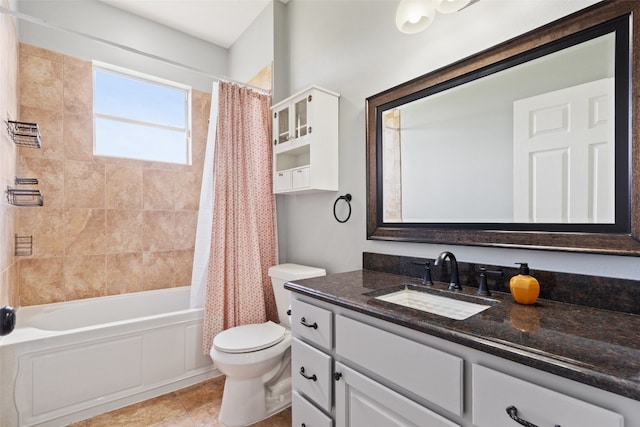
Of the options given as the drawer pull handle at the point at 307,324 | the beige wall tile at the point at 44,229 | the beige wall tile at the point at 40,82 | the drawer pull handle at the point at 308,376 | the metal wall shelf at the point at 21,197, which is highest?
the beige wall tile at the point at 40,82

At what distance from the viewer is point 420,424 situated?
87cm

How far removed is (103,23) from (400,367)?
340cm

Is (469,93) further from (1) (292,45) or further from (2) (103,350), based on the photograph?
(2) (103,350)

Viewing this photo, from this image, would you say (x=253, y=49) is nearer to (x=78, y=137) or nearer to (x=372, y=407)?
(x=78, y=137)

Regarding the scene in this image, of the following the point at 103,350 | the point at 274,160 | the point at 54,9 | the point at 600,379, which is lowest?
the point at 103,350

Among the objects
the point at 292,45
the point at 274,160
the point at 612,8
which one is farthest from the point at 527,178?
the point at 292,45

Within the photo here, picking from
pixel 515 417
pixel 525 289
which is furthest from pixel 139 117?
pixel 515 417

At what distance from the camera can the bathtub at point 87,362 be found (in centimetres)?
161

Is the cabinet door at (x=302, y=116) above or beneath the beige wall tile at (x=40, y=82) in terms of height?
beneath

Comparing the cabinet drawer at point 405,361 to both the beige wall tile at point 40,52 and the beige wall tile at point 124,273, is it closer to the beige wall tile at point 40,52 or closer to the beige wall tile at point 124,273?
the beige wall tile at point 124,273

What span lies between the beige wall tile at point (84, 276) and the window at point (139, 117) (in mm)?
902

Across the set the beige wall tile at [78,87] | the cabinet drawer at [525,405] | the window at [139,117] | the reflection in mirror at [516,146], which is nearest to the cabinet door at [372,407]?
the cabinet drawer at [525,405]

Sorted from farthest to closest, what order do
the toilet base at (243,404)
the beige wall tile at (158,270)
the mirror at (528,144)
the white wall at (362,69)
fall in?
1. the beige wall tile at (158,270)
2. the toilet base at (243,404)
3. the white wall at (362,69)
4. the mirror at (528,144)

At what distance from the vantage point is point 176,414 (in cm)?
183
